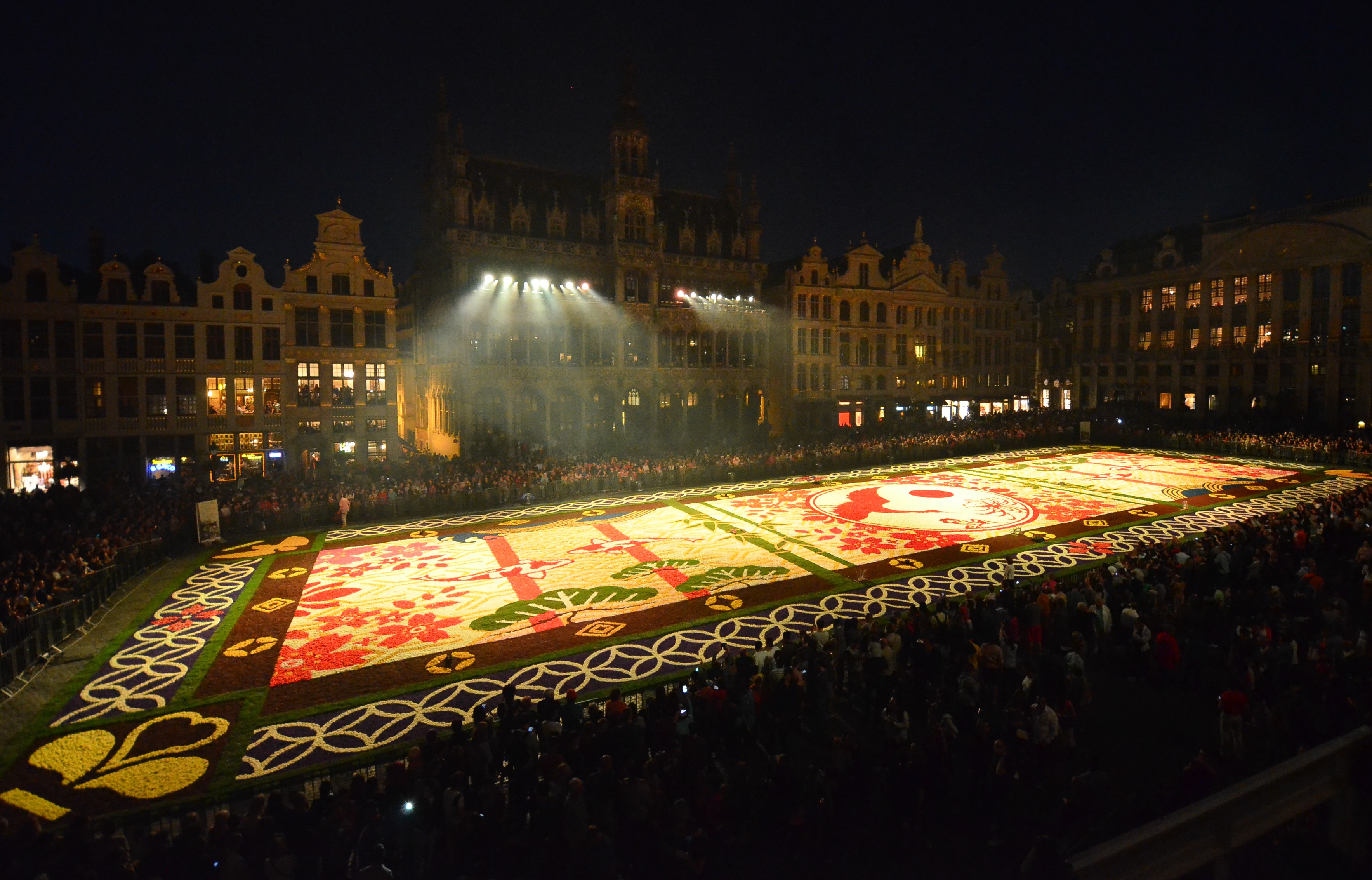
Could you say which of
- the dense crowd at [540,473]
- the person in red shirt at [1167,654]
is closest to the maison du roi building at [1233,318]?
the dense crowd at [540,473]

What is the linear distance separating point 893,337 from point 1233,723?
53.6 meters

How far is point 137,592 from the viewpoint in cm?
2006

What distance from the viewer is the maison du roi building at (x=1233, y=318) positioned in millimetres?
55094

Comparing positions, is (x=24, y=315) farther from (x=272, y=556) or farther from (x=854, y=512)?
(x=854, y=512)

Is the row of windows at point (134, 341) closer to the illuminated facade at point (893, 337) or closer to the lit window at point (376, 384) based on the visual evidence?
the lit window at point (376, 384)

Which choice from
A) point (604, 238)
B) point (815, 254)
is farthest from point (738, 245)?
point (604, 238)

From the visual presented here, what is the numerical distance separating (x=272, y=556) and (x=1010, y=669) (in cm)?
2284

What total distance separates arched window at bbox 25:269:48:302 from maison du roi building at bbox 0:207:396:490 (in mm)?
83

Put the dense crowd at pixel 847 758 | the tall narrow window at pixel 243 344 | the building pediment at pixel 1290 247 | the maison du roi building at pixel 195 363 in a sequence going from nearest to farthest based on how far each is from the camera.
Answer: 1. the dense crowd at pixel 847 758
2. the maison du roi building at pixel 195 363
3. the tall narrow window at pixel 243 344
4. the building pediment at pixel 1290 247

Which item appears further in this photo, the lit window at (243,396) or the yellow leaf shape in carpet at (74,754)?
the lit window at (243,396)

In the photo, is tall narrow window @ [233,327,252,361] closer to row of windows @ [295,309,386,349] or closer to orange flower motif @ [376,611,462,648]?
row of windows @ [295,309,386,349]

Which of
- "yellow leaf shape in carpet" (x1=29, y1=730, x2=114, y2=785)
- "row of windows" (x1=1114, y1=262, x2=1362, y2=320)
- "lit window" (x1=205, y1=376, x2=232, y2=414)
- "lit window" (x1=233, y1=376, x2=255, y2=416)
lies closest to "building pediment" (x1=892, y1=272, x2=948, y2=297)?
"row of windows" (x1=1114, y1=262, x2=1362, y2=320)

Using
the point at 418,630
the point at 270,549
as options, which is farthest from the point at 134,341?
the point at 418,630

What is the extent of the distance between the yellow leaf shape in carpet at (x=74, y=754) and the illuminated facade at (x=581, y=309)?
32.6 m
